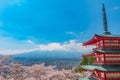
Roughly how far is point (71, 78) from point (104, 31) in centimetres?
1608

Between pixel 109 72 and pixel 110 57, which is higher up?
pixel 110 57

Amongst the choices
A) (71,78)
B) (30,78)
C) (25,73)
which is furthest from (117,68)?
(71,78)

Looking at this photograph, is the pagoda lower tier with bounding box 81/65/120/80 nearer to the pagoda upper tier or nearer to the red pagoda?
the red pagoda

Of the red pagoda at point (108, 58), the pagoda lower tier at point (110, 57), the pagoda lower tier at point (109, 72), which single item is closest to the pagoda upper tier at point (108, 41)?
the red pagoda at point (108, 58)

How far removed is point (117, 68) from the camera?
18.3 m

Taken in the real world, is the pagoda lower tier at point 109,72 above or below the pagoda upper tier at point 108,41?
below

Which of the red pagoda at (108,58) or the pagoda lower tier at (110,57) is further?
the pagoda lower tier at (110,57)

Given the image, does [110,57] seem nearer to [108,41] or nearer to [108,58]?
[108,58]

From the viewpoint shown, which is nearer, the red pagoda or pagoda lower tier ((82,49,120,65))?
the red pagoda

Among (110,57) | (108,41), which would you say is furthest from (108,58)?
(108,41)

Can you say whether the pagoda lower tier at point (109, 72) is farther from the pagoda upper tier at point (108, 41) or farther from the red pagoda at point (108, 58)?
the pagoda upper tier at point (108, 41)

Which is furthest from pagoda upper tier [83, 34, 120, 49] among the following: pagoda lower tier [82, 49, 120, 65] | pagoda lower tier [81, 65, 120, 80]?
pagoda lower tier [81, 65, 120, 80]

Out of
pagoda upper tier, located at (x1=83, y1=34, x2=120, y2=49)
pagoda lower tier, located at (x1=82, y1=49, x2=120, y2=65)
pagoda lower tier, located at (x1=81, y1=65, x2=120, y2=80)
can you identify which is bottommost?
pagoda lower tier, located at (x1=81, y1=65, x2=120, y2=80)

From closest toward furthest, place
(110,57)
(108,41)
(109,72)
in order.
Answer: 1. (109,72)
2. (110,57)
3. (108,41)
